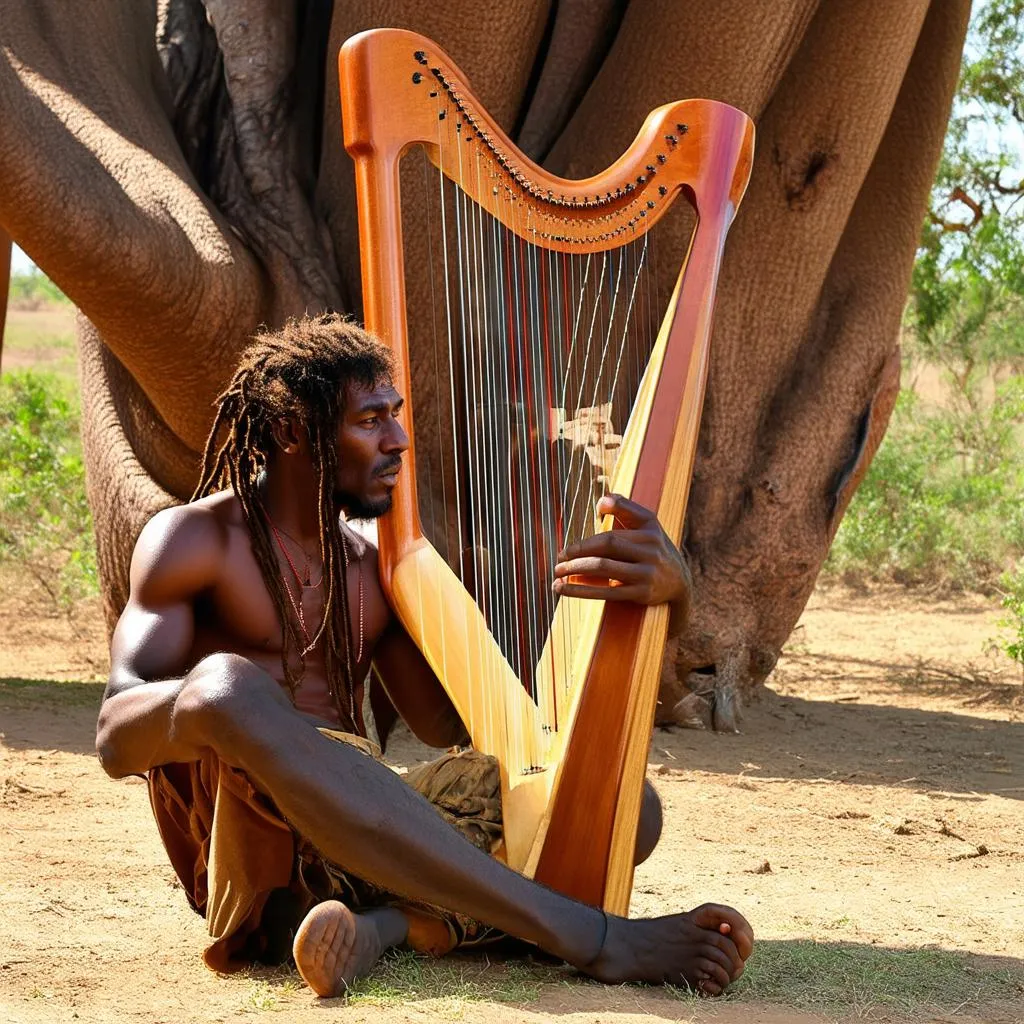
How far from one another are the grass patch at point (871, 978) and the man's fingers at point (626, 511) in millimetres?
835

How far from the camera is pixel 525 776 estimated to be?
2.90 metres

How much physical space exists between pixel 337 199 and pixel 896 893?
3026mm

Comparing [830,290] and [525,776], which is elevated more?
[830,290]

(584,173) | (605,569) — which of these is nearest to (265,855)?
(605,569)

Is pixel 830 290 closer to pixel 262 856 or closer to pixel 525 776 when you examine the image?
pixel 525 776

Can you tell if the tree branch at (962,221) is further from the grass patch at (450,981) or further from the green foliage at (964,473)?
the grass patch at (450,981)

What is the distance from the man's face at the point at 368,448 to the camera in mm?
2928

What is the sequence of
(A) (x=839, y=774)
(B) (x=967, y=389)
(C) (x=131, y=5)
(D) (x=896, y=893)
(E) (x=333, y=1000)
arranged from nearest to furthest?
(E) (x=333, y=1000), (D) (x=896, y=893), (A) (x=839, y=774), (C) (x=131, y=5), (B) (x=967, y=389)

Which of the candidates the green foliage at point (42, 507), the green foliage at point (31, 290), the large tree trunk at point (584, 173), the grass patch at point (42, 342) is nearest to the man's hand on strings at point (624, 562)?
the large tree trunk at point (584, 173)

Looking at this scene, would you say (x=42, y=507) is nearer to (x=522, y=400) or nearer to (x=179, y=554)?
(x=522, y=400)

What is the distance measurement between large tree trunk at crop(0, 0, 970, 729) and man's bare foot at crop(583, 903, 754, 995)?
109 inches

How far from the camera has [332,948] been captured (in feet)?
8.39

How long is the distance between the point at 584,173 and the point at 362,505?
9.28ft

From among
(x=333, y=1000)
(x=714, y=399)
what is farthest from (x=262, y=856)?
A: (x=714, y=399)
